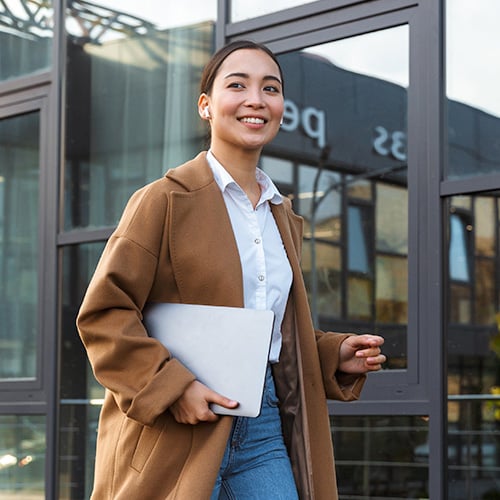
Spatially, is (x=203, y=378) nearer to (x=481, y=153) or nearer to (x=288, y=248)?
(x=288, y=248)

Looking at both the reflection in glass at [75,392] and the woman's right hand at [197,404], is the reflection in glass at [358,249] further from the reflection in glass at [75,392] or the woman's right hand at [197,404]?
the woman's right hand at [197,404]

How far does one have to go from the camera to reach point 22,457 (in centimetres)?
560

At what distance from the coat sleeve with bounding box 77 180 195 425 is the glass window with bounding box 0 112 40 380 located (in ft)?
10.6

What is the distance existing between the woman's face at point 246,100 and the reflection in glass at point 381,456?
185 centimetres

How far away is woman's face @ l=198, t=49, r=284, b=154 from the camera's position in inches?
99.2

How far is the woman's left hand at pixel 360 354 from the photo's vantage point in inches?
100

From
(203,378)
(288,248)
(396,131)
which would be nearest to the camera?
(203,378)

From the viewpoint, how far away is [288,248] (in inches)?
104

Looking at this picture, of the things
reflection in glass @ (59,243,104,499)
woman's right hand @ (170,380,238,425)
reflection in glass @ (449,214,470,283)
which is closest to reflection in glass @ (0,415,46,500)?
reflection in glass @ (59,243,104,499)

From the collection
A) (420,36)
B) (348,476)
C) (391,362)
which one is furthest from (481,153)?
(348,476)

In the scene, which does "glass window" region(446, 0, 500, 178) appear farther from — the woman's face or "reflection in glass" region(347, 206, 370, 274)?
the woman's face

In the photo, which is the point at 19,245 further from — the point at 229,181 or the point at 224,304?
the point at 224,304

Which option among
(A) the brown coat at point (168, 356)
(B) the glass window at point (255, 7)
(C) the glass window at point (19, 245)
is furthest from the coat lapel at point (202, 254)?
(C) the glass window at point (19, 245)

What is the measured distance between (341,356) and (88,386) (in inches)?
112
